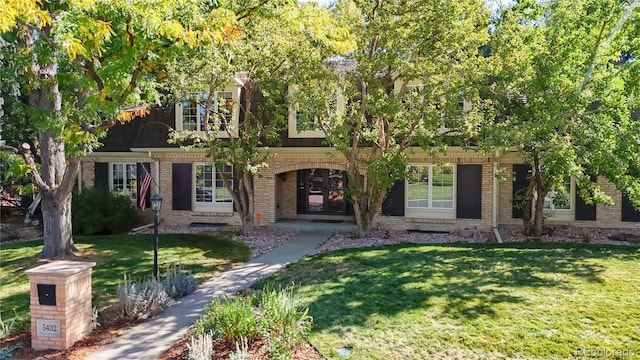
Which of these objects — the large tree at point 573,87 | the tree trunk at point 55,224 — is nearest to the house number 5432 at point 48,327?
the tree trunk at point 55,224

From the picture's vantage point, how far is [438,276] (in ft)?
28.9

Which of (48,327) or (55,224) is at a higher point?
(55,224)

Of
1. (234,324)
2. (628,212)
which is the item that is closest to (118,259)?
(234,324)

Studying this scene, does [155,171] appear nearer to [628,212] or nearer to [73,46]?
[73,46]

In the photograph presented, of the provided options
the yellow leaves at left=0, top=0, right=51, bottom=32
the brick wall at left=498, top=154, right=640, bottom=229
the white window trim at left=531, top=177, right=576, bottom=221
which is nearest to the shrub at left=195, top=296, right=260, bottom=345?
the yellow leaves at left=0, top=0, right=51, bottom=32

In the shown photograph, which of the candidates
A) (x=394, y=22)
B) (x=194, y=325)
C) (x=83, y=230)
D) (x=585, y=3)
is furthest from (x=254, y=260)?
(x=585, y=3)

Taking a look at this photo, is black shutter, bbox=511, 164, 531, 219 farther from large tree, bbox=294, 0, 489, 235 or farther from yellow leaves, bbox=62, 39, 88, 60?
yellow leaves, bbox=62, 39, 88, 60

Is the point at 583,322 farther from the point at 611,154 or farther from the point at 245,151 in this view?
the point at 245,151

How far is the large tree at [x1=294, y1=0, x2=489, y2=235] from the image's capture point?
12023 mm

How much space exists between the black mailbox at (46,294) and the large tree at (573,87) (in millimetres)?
10365

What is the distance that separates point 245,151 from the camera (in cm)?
1431

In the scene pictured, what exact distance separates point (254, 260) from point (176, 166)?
8.06 metres

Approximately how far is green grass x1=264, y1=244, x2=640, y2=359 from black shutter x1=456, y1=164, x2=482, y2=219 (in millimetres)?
5006

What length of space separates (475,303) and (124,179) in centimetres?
1623
